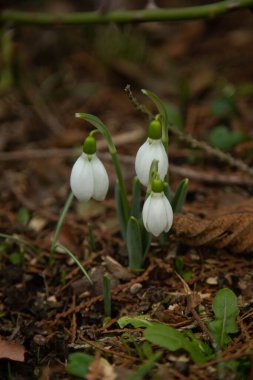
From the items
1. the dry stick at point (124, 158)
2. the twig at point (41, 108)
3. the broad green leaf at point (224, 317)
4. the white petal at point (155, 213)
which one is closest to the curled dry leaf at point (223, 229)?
the white petal at point (155, 213)

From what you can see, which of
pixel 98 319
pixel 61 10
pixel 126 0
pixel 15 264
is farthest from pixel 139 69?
pixel 98 319

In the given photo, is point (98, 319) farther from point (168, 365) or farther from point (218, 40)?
point (218, 40)

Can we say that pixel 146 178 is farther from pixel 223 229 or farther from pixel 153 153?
pixel 223 229

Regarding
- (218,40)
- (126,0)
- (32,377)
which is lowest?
(32,377)

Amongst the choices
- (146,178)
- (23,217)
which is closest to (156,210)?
(146,178)

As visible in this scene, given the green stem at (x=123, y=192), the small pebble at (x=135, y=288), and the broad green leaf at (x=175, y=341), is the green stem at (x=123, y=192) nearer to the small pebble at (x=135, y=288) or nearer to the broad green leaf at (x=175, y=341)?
the small pebble at (x=135, y=288)

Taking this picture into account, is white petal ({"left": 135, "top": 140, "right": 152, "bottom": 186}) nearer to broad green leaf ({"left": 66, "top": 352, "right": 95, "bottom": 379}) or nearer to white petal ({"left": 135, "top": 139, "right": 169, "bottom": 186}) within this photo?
white petal ({"left": 135, "top": 139, "right": 169, "bottom": 186})

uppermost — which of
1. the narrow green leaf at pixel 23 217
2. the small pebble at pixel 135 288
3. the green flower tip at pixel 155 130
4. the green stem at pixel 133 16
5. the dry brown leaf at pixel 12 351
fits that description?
the green stem at pixel 133 16
